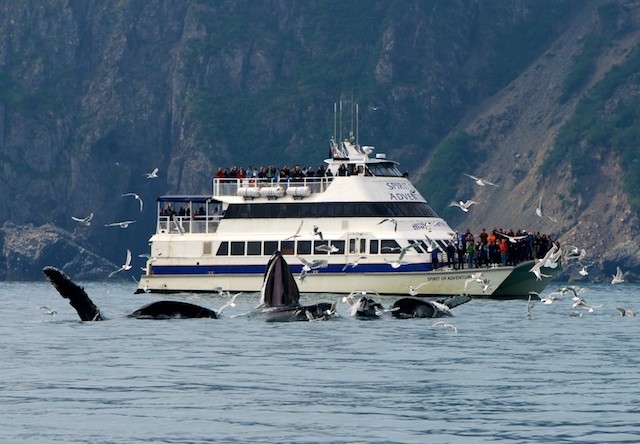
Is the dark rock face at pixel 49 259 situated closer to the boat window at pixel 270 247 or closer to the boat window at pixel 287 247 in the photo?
the boat window at pixel 270 247

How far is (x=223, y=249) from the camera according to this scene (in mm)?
93500

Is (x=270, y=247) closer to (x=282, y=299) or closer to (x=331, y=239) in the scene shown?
(x=331, y=239)

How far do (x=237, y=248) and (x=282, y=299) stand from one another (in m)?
30.5

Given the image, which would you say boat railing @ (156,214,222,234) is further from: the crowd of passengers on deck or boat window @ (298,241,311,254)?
the crowd of passengers on deck

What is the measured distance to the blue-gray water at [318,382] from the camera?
34.2m

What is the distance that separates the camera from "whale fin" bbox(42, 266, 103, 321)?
54.5 meters

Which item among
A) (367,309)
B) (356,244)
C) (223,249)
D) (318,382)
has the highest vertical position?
(356,244)

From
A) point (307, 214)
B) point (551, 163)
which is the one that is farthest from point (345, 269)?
point (551, 163)

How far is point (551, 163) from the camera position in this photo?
196 m

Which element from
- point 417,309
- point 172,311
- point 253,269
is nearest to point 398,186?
point 253,269

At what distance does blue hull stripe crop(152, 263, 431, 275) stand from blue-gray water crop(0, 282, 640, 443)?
2261cm

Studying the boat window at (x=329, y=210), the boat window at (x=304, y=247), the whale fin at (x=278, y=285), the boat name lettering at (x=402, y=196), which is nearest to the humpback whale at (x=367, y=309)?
the whale fin at (x=278, y=285)

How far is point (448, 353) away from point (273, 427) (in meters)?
15.5

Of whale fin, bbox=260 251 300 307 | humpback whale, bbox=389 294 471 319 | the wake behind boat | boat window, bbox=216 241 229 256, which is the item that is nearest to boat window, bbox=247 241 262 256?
the wake behind boat
